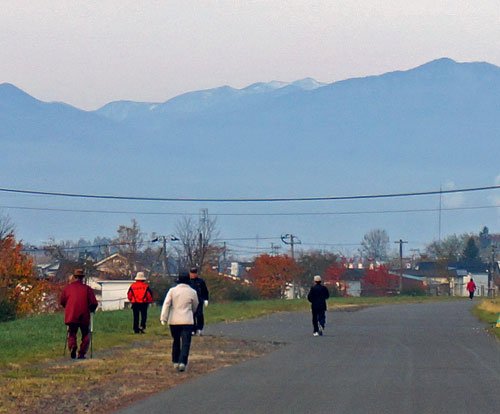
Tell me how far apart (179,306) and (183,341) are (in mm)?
567

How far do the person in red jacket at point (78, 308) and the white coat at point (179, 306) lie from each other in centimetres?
209

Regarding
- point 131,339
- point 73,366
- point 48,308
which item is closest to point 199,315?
point 131,339

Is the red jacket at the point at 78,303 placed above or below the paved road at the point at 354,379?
above

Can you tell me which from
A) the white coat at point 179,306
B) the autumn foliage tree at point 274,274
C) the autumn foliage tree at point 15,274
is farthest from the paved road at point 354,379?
the autumn foliage tree at point 274,274

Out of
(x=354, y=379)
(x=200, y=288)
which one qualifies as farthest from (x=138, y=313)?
(x=354, y=379)

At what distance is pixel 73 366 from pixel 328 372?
4.10m

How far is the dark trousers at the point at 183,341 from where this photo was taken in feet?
60.4

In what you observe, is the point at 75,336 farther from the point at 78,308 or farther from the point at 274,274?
the point at 274,274

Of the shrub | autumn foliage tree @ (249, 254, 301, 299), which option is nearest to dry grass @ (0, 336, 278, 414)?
the shrub

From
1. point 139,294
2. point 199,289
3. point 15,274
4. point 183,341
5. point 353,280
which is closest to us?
point 183,341

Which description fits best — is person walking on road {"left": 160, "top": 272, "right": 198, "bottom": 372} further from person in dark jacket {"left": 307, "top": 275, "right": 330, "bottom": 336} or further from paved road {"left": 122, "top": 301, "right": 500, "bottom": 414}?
person in dark jacket {"left": 307, "top": 275, "right": 330, "bottom": 336}

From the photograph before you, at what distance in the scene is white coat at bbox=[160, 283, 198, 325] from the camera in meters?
18.4

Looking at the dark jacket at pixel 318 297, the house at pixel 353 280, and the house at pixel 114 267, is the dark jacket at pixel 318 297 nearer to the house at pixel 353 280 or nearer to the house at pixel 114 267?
→ the house at pixel 114 267

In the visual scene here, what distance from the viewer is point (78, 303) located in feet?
65.8
